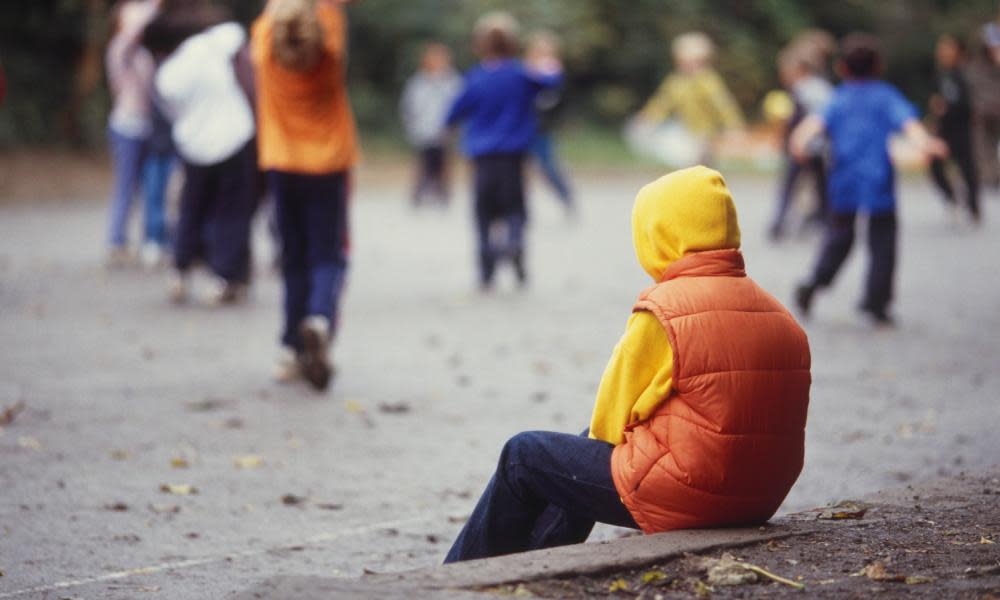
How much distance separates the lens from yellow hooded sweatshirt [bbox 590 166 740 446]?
4195 millimetres

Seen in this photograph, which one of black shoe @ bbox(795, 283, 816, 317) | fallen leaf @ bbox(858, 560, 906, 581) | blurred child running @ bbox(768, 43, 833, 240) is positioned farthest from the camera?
blurred child running @ bbox(768, 43, 833, 240)

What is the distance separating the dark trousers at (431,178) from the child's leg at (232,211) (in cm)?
1131

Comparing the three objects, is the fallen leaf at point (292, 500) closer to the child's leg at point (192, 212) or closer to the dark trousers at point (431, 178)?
the child's leg at point (192, 212)

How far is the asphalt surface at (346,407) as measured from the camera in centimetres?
534

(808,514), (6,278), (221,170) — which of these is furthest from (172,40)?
(808,514)

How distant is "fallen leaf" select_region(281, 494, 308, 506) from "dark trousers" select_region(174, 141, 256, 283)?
5507mm

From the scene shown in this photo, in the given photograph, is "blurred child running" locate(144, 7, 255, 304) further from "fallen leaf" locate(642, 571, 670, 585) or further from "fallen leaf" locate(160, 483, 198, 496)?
"fallen leaf" locate(642, 571, 670, 585)

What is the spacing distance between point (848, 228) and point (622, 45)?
1105 inches

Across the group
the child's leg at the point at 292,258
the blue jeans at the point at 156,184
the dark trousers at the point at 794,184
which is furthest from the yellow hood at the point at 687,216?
the dark trousers at the point at 794,184

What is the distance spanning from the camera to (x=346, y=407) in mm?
7797

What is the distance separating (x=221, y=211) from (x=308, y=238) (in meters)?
2.98

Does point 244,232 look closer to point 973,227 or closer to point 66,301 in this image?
point 66,301

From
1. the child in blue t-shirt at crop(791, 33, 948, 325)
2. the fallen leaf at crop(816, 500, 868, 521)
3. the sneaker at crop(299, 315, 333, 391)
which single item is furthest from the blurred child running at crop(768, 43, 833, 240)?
the fallen leaf at crop(816, 500, 868, 521)

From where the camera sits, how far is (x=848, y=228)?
10.9 metres
